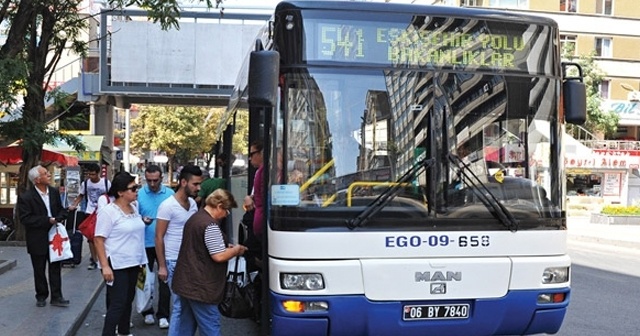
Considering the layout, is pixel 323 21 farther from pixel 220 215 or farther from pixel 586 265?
pixel 586 265

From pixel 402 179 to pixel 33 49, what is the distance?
9.88 metres

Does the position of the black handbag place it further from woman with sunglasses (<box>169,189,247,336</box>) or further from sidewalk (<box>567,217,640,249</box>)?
sidewalk (<box>567,217,640,249</box>)

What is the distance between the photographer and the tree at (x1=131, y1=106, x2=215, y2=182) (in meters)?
49.0

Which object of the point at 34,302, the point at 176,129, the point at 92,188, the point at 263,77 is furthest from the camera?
the point at 176,129

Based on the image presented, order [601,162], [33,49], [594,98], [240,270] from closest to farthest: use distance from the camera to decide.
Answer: [240,270], [33,49], [601,162], [594,98]

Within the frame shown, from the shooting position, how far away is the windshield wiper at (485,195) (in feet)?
17.4

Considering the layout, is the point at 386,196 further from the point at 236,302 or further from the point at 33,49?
the point at 33,49

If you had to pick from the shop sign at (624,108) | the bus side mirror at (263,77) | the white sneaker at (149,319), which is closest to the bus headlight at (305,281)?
the bus side mirror at (263,77)

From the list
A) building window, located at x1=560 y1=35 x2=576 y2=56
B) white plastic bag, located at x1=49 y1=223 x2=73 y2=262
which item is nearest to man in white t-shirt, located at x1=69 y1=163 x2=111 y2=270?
white plastic bag, located at x1=49 y1=223 x2=73 y2=262

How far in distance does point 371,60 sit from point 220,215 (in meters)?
1.74

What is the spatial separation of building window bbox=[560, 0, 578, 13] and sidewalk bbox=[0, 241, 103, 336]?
1435 inches

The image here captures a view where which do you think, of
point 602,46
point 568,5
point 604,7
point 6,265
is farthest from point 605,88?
point 6,265

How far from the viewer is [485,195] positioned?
5.32m

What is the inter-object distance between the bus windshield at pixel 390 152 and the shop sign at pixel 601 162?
30.6 m
